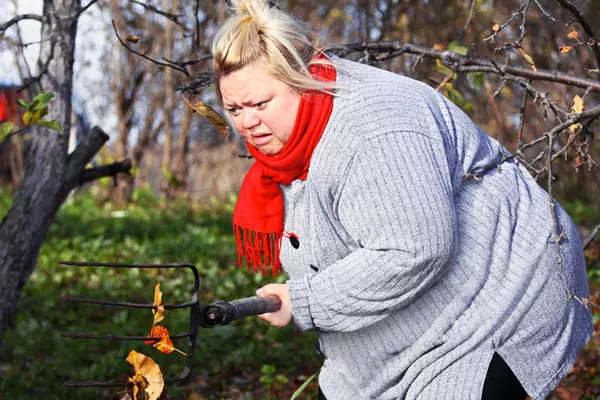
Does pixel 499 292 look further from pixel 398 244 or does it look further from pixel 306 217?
pixel 306 217

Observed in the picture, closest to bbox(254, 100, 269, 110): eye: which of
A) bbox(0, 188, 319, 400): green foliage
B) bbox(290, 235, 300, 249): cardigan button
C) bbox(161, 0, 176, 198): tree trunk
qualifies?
bbox(290, 235, 300, 249): cardigan button

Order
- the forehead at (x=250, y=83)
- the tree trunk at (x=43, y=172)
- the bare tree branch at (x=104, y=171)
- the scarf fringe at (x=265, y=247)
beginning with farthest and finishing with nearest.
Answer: the bare tree branch at (x=104, y=171)
the tree trunk at (x=43, y=172)
the scarf fringe at (x=265, y=247)
the forehead at (x=250, y=83)

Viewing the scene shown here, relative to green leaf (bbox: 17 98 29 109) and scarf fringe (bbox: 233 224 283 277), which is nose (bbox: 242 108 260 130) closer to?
scarf fringe (bbox: 233 224 283 277)

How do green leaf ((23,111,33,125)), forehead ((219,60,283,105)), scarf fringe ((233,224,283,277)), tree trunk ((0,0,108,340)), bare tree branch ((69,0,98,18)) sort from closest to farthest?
1. forehead ((219,60,283,105))
2. scarf fringe ((233,224,283,277))
3. green leaf ((23,111,33,125))
4. bare tree branch ((69,0,98,18))
5. tree trunk ((0,0,108,340))

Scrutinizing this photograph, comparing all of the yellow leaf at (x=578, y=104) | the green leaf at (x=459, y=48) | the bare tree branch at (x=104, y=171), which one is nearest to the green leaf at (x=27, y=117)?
the bare tree branch at (x=104, y=171)

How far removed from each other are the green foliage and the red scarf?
160 centimetres

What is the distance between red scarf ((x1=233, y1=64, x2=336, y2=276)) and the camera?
1722 mm

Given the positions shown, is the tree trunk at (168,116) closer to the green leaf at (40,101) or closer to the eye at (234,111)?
the green leaf at (40,101)

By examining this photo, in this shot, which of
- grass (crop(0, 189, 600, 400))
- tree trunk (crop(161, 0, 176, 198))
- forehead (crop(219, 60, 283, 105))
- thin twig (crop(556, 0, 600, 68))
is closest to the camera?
forehead (crop(219, 60, 283, 105))

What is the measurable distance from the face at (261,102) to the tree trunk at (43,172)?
1472 mm

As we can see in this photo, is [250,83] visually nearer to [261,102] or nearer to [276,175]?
[261,102]

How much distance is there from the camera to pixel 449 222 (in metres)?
1.66

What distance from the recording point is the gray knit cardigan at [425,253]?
1645 millimetres

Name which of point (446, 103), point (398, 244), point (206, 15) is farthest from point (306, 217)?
point (206, 15)
